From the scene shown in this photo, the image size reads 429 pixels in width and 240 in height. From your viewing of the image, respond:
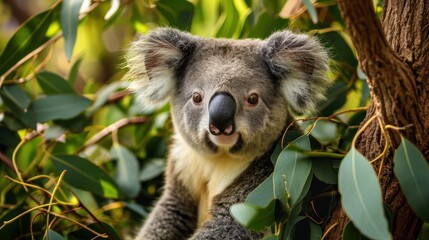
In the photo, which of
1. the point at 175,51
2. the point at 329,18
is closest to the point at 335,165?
the point at 175,51

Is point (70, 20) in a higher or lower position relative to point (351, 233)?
higher

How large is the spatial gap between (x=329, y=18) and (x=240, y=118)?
1322mm

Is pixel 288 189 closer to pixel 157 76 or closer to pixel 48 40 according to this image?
pixel 157 76

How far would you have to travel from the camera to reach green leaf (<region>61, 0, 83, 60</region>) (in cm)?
294

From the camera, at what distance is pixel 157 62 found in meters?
3.03

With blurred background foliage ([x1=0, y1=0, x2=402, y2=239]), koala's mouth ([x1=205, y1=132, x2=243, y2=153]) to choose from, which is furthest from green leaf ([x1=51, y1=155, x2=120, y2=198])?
koala's mouth ([x1=205, y1=132, x2=243, y2=153])

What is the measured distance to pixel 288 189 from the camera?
221 centimetres

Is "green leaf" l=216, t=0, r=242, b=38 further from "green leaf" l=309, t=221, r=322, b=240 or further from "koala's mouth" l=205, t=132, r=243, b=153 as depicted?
"green leaf" l=309, t=221, r=322, b=240

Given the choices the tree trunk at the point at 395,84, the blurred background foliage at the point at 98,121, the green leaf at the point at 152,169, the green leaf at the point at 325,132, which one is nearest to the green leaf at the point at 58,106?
the blurred background foliage at the point at 98,121

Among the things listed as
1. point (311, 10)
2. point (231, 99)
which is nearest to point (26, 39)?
point (231, 99)

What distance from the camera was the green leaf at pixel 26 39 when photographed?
312 cm

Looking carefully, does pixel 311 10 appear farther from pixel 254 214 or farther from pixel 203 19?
pixel 203 19

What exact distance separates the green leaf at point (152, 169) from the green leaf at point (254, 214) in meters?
1.57

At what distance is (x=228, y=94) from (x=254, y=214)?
73 cm
